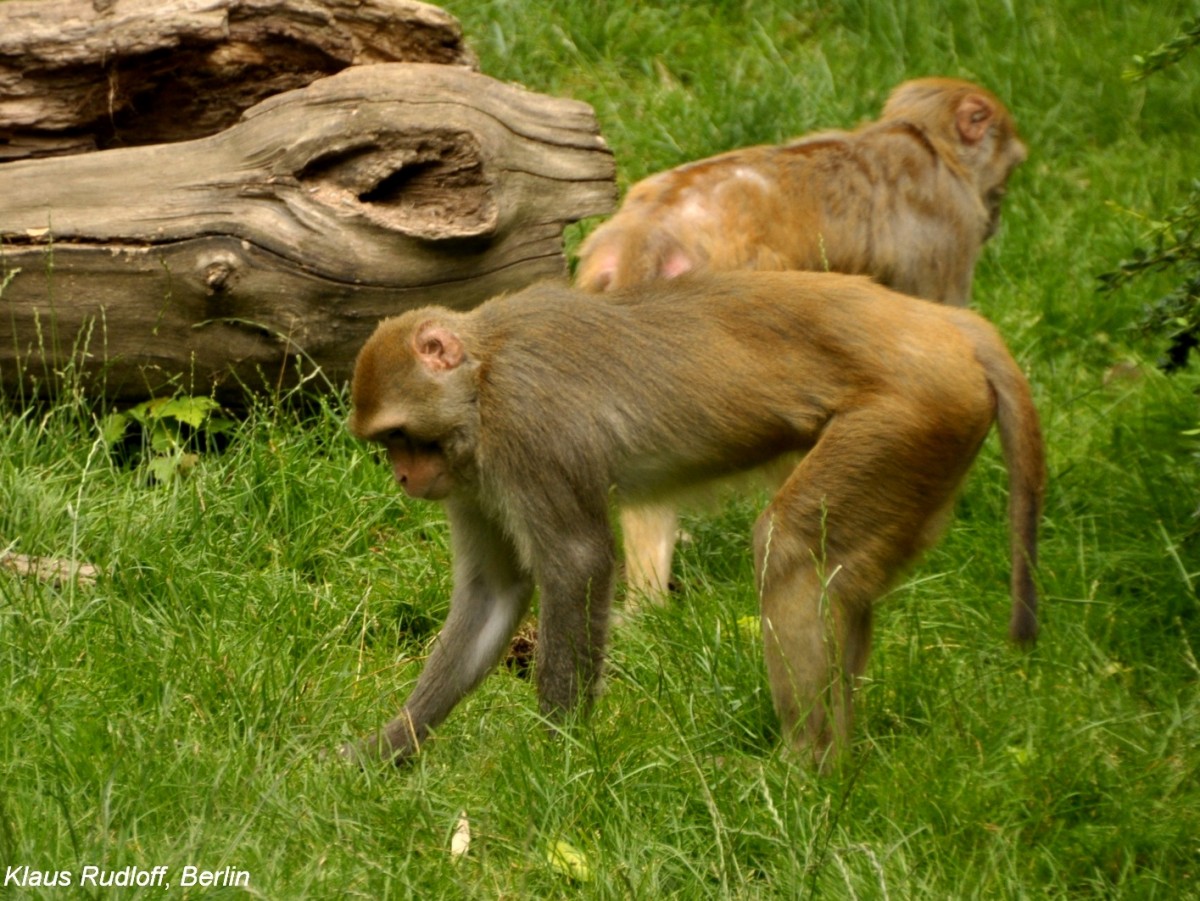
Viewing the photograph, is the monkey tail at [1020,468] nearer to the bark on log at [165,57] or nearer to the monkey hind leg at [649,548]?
the monkey hind leg at [649,548]

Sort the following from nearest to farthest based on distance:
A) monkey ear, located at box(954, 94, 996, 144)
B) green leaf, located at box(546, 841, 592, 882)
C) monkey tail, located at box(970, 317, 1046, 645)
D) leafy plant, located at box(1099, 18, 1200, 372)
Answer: green leaf, located at box(546, 841, 592, 882), monkey tail, located at box(970, 317, 1046, 645), leafy plant, located at box(1099, 18, 1200, 372), monkey ear, located at box(954, 94, 996, 144)

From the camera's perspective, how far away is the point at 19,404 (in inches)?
239

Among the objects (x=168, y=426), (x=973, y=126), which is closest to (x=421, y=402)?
(x=168, y=426)

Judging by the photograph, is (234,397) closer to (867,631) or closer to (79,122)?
(79,122)

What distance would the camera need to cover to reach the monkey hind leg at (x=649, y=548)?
5621 mm

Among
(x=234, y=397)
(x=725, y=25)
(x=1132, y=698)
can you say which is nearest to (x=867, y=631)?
(x=1132, y=698)

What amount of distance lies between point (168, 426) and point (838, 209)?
2.87 meters

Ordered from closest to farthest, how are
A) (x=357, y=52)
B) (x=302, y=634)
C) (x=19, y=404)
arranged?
(x=302, y=634)
(x=19, y=404)
(x=357, y=52)

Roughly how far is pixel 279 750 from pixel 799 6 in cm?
678

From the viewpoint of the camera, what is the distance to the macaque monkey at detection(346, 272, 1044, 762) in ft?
14.2

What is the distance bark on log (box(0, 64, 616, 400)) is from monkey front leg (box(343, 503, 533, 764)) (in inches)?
59.5

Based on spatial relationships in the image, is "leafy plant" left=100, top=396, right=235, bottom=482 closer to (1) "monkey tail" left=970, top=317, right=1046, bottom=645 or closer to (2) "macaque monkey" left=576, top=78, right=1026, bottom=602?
(2) "macaque monkey" left=576, top=78, right=1026, bottom=602

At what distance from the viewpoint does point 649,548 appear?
18.8ft

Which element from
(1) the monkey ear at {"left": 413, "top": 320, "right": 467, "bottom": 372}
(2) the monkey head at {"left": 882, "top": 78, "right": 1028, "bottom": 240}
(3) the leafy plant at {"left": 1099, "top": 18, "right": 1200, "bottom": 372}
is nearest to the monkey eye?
(1) the monkey ear at {"left": 413, "top": 320, "right": 467, "bottom": 372}
